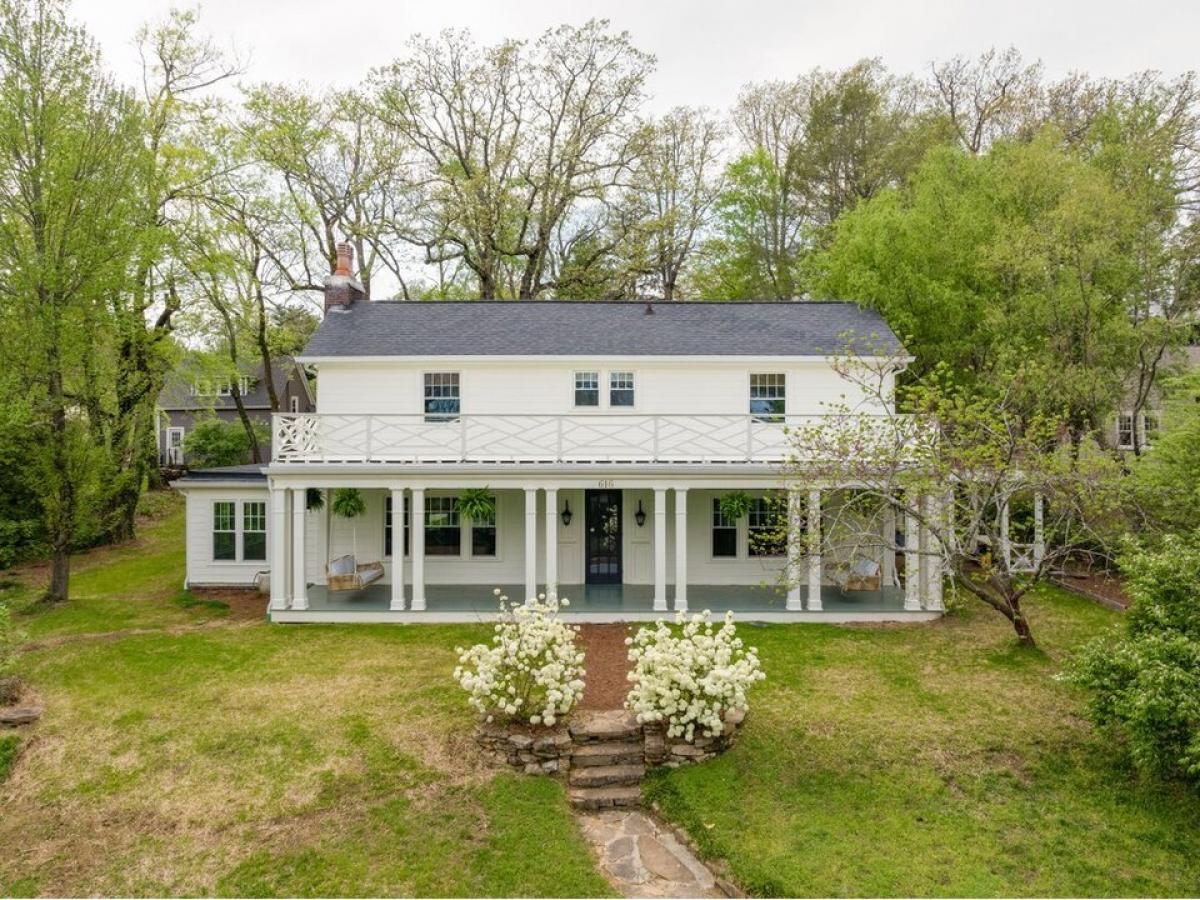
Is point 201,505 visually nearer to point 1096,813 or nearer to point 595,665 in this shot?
point 595,665

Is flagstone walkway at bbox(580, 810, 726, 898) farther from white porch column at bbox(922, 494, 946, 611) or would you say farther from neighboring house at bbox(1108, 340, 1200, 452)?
neighboring house at bbox(1108, 340, 1200, 452)

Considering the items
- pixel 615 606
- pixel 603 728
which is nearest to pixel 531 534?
pixel 615 606

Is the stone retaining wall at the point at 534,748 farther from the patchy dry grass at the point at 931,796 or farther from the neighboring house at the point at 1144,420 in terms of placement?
the neighboring house at the point at 1144,420

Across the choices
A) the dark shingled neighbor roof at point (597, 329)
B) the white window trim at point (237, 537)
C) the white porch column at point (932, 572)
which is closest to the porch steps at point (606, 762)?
the white porch column at point (932, 572)

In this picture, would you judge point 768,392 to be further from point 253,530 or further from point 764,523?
point 253,530

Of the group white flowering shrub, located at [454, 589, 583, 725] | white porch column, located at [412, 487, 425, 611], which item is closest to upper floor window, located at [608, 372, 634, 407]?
white porch column, located at [412, 487, 425, 611]
